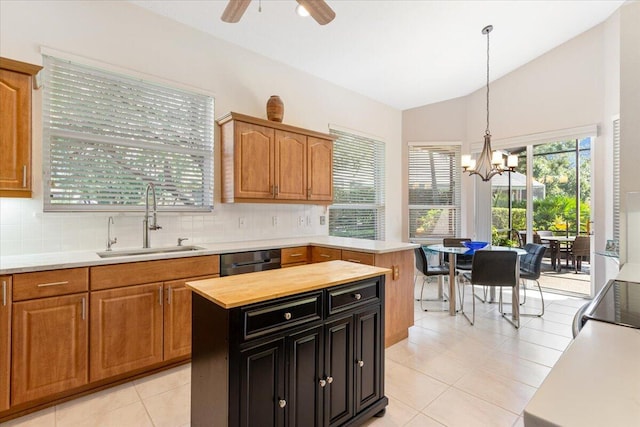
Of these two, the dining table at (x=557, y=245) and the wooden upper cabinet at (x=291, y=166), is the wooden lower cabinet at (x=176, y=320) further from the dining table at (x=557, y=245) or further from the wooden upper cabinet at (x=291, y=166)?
the dining table at (x=557, y=245)

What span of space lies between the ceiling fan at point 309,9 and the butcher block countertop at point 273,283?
5.14 feet

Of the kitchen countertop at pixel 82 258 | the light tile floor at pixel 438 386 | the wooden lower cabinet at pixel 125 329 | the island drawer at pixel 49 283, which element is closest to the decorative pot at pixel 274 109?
the kitchen countertop at pixel 82 258

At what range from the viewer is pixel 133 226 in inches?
112

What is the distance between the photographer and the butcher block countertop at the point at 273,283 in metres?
1.38

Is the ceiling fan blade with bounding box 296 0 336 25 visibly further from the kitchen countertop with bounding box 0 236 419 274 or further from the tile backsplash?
the tile backsplash

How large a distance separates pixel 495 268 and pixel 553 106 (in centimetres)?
298

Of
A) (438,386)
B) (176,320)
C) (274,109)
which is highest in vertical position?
(274,109)

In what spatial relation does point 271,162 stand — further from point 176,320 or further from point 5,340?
point 5,340

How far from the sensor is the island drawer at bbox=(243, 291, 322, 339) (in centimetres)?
137

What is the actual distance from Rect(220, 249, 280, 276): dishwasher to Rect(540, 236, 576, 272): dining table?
4.49 metres

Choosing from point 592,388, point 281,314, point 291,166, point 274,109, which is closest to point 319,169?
point 291,166

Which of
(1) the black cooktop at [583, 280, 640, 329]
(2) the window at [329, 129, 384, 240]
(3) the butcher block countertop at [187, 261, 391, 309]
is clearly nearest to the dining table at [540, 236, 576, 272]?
(2) the window at [329, 129, 384, 240]

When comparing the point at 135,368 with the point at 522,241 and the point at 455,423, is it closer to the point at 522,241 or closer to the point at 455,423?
the point at 455,423

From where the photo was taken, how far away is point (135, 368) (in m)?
2.29
